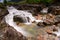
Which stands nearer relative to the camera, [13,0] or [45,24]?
[45,24]

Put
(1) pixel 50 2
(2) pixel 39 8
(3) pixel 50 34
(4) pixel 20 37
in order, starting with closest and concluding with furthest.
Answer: (4) pixel 20 37 < (3) pixel 50 34 < (2) pixel 39 8 < (1) pixel 50 2

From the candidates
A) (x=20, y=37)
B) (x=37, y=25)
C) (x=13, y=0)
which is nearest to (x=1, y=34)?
(x=20, y=37)

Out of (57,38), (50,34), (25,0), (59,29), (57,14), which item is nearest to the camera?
(57,38)

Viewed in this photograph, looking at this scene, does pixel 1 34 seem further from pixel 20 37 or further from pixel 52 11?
pixel 52 11

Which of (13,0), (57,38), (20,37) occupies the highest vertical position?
(20,37)

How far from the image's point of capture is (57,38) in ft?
43.3

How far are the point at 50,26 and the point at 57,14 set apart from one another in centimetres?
711

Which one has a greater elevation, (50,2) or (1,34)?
(1,34)

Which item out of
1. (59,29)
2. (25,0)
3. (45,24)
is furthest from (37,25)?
(25,0)

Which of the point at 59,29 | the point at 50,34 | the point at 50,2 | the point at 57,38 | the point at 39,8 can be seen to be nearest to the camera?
the point at 57,38

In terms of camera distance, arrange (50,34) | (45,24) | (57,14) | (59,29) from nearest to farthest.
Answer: (50,34) < (59,29) < (45,24) < (57,14)

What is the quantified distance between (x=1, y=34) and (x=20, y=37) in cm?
133

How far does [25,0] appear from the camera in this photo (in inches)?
1340

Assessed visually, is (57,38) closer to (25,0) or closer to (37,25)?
(37,25)
